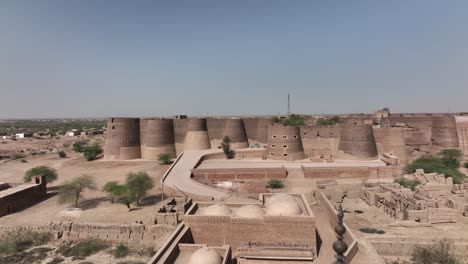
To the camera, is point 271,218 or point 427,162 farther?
point 427,162

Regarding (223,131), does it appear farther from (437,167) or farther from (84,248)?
(84,248)

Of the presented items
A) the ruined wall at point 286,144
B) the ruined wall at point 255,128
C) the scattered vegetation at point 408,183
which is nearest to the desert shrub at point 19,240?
the ruined wall at point 286,144

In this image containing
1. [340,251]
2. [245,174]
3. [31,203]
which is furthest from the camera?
[245,174]

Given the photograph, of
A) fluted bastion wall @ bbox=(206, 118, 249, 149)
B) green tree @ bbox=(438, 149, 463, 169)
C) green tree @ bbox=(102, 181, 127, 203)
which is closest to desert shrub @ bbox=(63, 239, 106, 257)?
green tree @ bbox=(102, 181, 127, 203)

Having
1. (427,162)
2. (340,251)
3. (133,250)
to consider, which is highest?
(340,251)

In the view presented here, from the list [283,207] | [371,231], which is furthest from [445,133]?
[283,207]

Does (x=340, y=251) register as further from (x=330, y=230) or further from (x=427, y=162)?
(x=427, y=162)

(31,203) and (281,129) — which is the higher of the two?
(281,129)

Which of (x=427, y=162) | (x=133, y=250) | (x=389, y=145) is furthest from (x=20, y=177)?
(x=427, y=162)

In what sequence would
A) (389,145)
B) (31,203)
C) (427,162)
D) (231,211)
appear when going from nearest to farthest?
(231,211) → (31,203) → (427,162) → (389,145)

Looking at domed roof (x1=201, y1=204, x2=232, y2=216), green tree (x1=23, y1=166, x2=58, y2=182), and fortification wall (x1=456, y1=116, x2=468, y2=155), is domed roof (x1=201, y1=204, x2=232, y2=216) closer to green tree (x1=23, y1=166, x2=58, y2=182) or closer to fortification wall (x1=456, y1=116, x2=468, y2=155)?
green tree (x1=23, y1=166, x2=58, y2=182)
